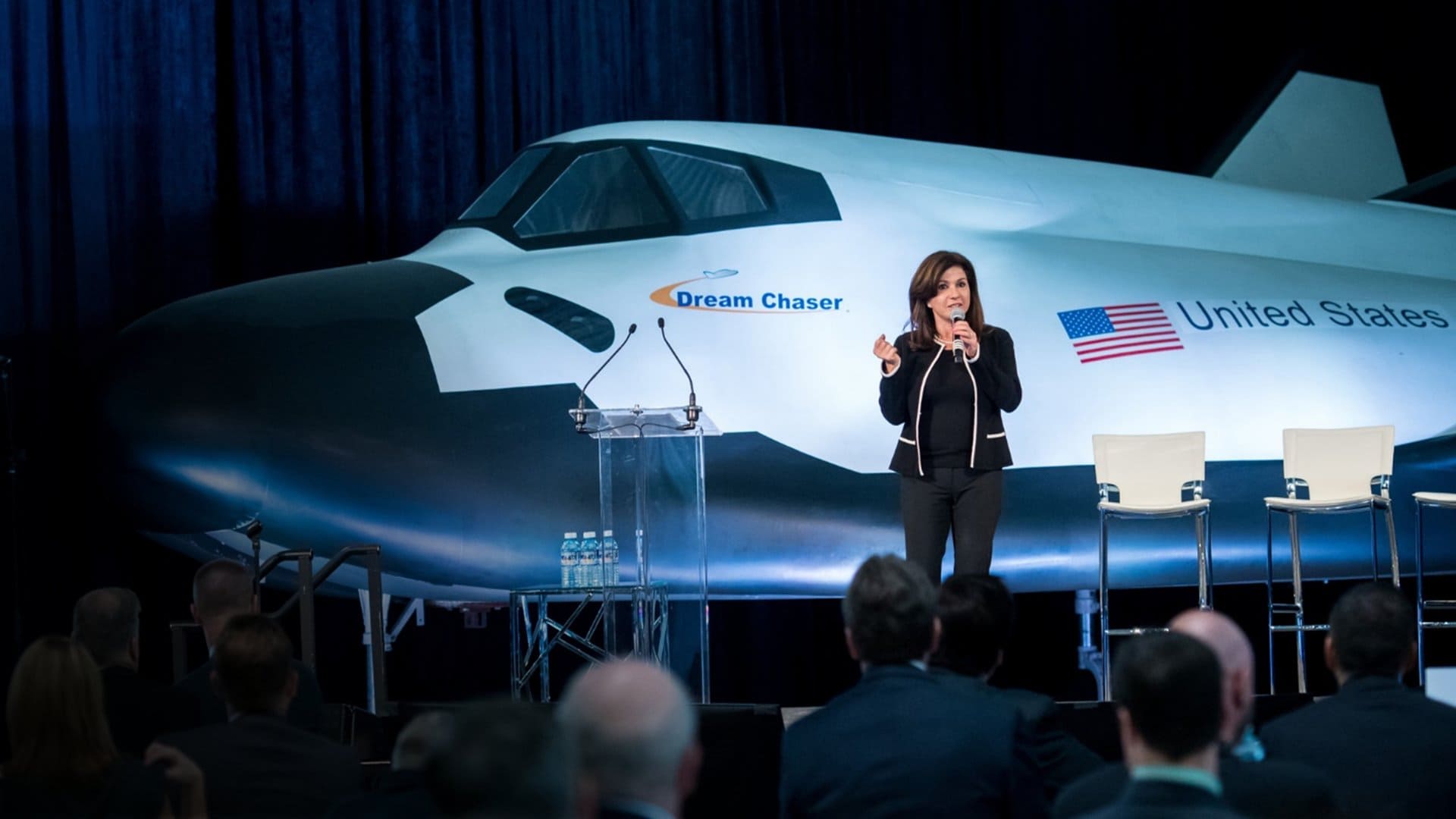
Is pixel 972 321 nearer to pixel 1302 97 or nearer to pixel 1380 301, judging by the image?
pixel 1380 301

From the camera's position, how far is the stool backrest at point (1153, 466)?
7066 mm

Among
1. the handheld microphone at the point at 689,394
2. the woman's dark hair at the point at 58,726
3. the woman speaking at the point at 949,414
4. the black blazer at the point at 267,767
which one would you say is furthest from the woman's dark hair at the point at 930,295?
the woman's dark hair at the point at 58,726

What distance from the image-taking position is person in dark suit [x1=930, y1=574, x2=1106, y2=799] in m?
3.34

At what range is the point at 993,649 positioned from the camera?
133 inches

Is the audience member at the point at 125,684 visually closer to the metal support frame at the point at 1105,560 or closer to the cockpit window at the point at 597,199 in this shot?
the cockpit window at the point at 597,199

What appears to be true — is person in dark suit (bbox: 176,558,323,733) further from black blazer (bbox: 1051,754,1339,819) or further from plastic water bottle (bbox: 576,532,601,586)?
black blazer (bbox: 1051,754,1339,819)

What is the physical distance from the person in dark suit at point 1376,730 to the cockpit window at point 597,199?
187 inches

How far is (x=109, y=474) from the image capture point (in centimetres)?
680

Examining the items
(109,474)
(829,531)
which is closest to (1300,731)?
(829,531)

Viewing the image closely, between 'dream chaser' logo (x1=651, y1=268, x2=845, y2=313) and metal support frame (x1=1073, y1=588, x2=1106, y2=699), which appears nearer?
'dream chaser' logo (x1=651, y1=268, x2=845, y2=313)

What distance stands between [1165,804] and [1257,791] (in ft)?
1.32

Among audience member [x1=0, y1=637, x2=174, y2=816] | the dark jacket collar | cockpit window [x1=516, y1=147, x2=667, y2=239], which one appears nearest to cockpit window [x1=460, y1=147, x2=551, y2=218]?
cockpit window [x1=516, y1=147, x2=667, y2=239]

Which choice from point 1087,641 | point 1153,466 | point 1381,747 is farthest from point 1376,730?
point 1087,641

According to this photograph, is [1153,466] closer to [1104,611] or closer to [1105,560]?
[1105,560]
